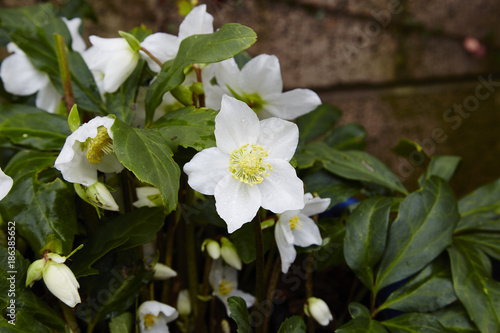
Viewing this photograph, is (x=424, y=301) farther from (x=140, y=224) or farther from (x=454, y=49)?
(x=454, y=49)

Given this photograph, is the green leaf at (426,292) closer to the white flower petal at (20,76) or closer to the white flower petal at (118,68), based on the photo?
the white flower petal at (118,68)

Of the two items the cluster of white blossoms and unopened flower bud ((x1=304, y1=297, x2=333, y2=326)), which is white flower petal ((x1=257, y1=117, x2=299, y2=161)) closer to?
the cluster of white blossoms

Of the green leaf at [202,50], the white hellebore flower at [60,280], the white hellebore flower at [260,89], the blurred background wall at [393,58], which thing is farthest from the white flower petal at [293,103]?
the blurred background wall at [393,58]

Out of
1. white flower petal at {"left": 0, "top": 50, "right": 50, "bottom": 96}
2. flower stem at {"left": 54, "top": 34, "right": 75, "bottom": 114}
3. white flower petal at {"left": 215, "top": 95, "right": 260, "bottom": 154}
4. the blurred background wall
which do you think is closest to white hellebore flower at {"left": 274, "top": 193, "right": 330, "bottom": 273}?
white flower petal at {"left": 215, "top": 95, "right": 260, "bottom": 154}

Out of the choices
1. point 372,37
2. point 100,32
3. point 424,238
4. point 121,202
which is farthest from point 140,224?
point 372,37

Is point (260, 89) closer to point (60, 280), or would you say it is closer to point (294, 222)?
point (294, 222)

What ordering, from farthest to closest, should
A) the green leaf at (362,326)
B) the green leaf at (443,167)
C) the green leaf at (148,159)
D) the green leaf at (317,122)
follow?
the green leaf at (317,122) < the green leaf at (443,167) < the green leaf at (362,326) < the green leaf at (148,159)
